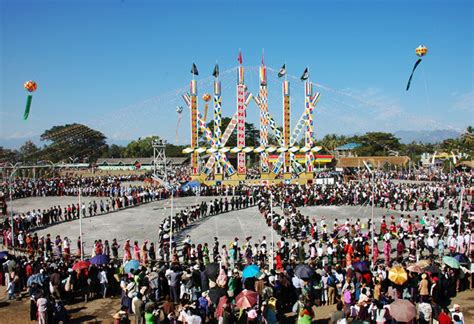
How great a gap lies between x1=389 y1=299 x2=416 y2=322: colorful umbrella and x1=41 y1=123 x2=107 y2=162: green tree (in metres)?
17.2

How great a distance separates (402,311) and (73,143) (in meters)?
27.1

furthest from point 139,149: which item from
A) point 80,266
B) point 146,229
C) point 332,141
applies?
point 80,266

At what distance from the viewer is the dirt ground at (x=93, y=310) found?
10.3 metres

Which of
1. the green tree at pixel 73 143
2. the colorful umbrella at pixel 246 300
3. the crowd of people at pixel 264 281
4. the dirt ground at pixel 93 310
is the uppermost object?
the green tree at pixel 73 143

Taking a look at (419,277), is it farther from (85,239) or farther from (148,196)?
(148,196)

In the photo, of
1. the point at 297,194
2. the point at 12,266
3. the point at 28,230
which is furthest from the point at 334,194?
the point at 12,266

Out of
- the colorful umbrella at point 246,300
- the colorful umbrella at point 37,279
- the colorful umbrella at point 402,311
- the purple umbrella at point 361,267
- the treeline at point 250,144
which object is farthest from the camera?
the treeline at point 250,144

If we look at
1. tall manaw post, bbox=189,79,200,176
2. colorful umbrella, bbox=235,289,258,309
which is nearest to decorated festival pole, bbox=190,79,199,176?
tall manaw post, bbox=189,79,200,176

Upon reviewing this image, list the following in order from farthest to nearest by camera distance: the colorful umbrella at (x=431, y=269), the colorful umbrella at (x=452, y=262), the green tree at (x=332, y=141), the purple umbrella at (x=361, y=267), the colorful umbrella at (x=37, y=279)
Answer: the green tree at (x=332, y=141)
the colorful umbrella at (x=452, y=262)
the colorful umbrella at (x=37, y=279)
the purple umbrella at (x=361, y=267)
the colorful umbrella at (x=431, y=269)

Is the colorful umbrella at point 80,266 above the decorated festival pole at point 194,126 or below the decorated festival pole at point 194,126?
below

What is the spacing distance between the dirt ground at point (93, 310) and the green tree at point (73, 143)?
10359mm

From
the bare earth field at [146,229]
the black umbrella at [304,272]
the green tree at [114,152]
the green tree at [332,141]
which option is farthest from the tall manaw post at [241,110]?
the green tree at [114,152]

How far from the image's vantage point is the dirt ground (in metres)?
10.3

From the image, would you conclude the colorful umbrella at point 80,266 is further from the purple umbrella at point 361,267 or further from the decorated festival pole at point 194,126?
the decorated festival pole at point 194,126
